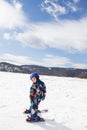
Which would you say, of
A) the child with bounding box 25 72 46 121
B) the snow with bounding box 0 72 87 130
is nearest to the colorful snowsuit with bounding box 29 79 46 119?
the child with bounding box 25 72 46 121

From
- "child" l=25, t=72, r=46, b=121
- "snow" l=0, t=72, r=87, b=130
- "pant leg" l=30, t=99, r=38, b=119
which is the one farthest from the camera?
"child" l=25, t=72, r=46, b=121

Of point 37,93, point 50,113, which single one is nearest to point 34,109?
point 37,93

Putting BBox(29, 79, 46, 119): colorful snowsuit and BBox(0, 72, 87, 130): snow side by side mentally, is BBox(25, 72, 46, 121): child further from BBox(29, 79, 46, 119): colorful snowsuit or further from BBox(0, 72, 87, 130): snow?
BBox(0, 72, 87, 130): snow

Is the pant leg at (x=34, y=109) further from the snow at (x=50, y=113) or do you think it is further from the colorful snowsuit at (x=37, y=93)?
the snow at (x=50, y=113)

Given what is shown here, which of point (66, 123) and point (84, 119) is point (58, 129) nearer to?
point (66, 123)

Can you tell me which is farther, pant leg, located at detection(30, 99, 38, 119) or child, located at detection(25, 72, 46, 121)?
child, located at detection(25, 72, 46, 121)

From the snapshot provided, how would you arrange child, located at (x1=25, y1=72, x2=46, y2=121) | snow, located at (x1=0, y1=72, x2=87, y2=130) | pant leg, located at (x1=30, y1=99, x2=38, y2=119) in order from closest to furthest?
snow, located at (x1=0, y1=72, x2=87, y2=130), pant leg, located at (x1=30, y1=99, x2=38, y2=119), child, located at (x1=25, y1=72, x2=46, y2=121)

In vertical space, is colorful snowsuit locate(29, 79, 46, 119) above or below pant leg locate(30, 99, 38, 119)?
above

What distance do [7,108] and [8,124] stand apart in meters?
2.40

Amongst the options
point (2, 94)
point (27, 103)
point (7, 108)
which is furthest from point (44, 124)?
point (2, 94)

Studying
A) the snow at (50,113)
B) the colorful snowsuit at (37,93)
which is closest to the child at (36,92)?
the colorful snowsuit at (37,93)

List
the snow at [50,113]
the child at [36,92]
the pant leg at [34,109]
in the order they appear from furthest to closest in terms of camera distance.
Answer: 1. the child at [36,92]
2. the pant leg at [34,109]
3. the snow at [50,113]

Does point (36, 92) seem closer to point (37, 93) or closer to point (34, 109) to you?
point (37, 93)

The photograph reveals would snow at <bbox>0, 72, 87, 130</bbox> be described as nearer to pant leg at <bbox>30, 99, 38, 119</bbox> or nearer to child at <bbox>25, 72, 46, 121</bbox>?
pant leg at <bbox>30, 99, 38, 119</bbox>
